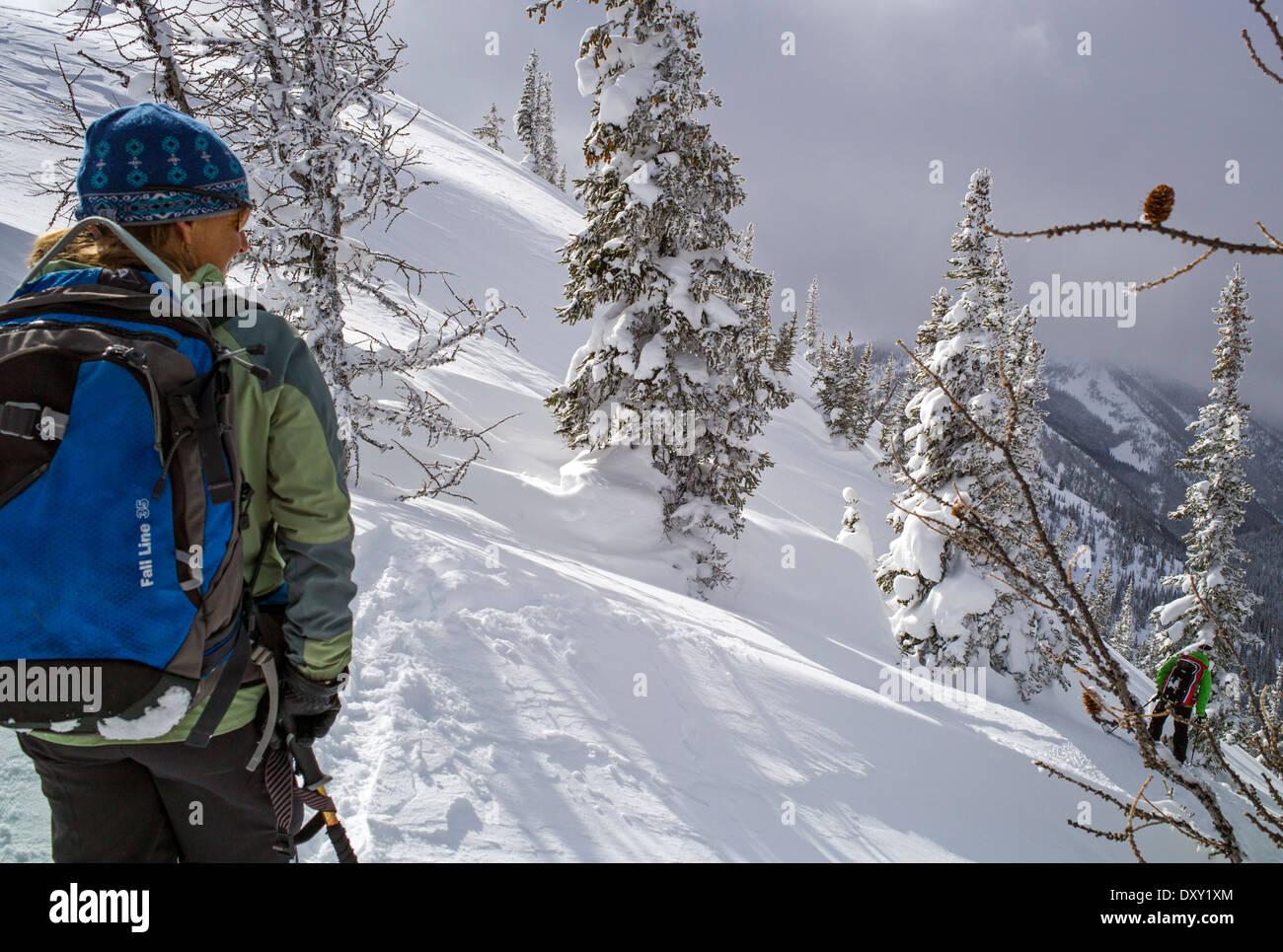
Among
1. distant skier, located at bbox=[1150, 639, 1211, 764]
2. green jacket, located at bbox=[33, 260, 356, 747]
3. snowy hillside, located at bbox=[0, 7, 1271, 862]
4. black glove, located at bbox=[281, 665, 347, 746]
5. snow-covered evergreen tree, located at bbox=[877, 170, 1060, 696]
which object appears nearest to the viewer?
green jacket, located at bbox=[33, 260, 356, 747]

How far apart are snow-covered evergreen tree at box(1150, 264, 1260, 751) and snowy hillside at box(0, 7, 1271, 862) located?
26.5 ft

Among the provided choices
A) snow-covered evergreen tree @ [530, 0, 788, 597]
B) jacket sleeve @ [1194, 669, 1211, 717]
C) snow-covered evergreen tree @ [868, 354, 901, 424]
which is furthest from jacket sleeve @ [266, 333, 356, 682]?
snow-covered evergreen tree @ [868, 354, 901, 424]

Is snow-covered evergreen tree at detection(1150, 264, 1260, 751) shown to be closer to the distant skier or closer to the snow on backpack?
the distant skier

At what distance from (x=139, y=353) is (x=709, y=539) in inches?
500

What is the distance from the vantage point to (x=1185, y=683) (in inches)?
293

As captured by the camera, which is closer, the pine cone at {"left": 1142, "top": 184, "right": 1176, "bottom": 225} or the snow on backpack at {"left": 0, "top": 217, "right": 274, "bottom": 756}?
the pine cone at {"left": 1142, "top": 184, "right": 1176, "bottom": 225}

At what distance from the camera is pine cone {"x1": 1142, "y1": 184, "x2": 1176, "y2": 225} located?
3.92 ft

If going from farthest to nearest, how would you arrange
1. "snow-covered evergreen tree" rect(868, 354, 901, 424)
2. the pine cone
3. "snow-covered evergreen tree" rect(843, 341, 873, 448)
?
"snow-covered evergreen tree" rect(868, 354, 901, 424) → "snow-covered evergreen tree" rect(843, 341, 873, 448) → the pine cone

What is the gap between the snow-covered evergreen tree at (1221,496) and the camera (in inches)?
748

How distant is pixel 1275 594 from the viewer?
610 feet

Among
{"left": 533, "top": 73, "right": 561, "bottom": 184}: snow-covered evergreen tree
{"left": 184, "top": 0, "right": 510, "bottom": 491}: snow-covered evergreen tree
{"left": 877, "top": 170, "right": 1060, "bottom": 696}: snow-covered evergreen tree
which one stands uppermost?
{"left": 533, "top": 73, "right": 561, "bottom": 184}: snow-covered evergreen tree

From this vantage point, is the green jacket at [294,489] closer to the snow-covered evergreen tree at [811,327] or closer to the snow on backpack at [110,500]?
the snow on backpack at [110,500]

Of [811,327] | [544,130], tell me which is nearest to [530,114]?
[544,130]
